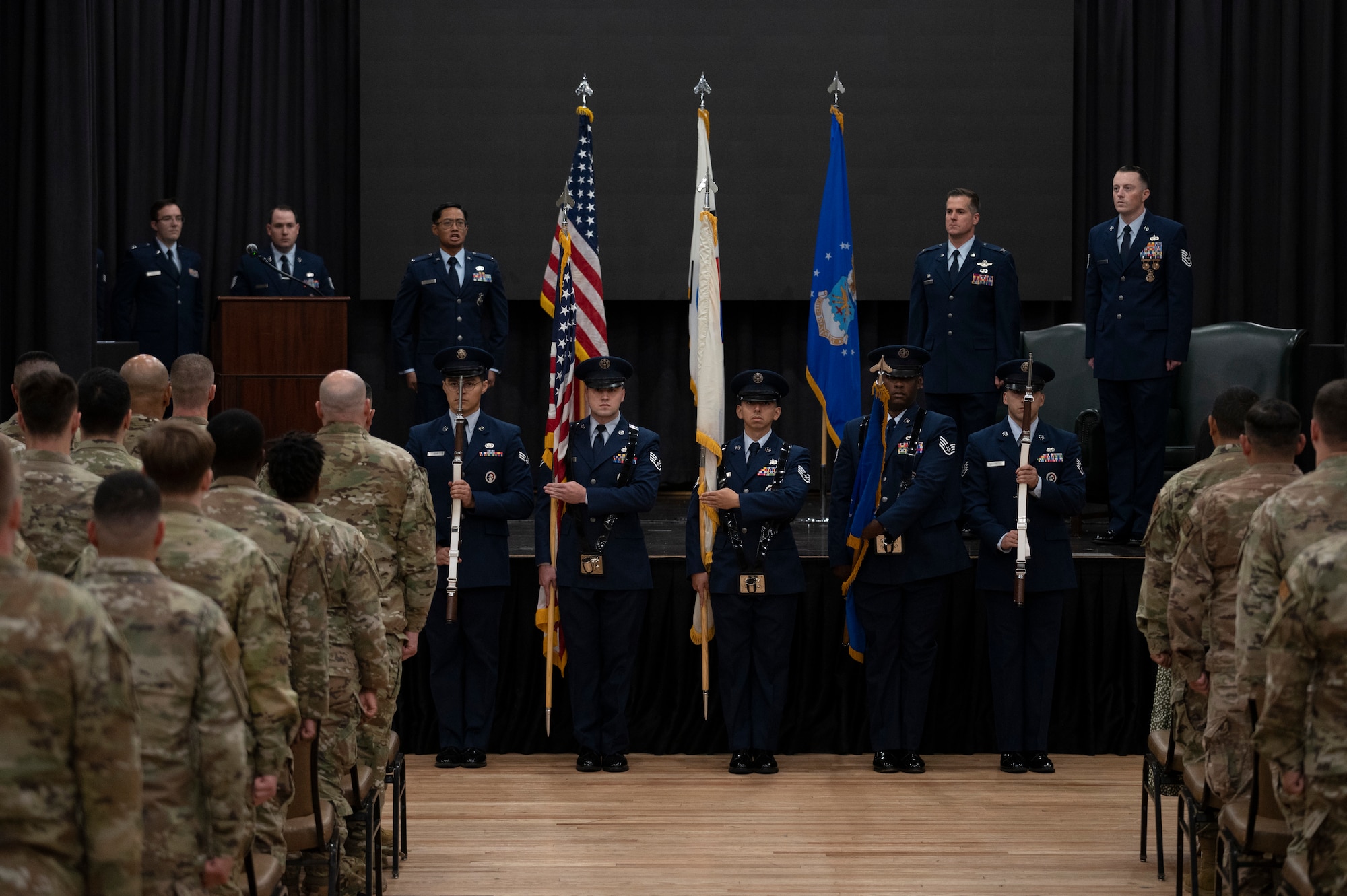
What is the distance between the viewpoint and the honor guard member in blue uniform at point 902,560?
641 centimetres

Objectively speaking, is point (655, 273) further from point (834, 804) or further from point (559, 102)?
point (834, 804)

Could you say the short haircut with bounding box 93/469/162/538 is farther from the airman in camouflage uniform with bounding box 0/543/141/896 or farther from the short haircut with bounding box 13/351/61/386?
the short haircut with bounding box 13/351/61/386

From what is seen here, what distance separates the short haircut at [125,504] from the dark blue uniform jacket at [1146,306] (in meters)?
5.67

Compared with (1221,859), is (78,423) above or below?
above

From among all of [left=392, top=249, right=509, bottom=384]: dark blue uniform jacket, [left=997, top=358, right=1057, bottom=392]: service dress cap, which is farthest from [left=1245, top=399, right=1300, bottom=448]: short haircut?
[left=392, top=249, right=509, bottom=384]: dark blue uniform jacket

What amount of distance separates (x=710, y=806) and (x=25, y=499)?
3.14 m

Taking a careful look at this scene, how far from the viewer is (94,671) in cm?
220

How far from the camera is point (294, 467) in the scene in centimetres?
390

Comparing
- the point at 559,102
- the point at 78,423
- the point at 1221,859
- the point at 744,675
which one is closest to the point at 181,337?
the point at 559,102

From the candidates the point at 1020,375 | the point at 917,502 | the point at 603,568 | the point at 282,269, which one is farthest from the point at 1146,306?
the point at 282,269

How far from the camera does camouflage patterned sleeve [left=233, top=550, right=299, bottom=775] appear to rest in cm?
303

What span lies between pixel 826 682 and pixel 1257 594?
3708 mm

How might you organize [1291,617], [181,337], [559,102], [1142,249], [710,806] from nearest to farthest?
[1291,617] → [710,806] → [1142,249] → [181,337] → [559,102]

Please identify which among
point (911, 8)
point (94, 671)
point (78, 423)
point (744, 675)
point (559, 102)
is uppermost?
point (911, 8)
